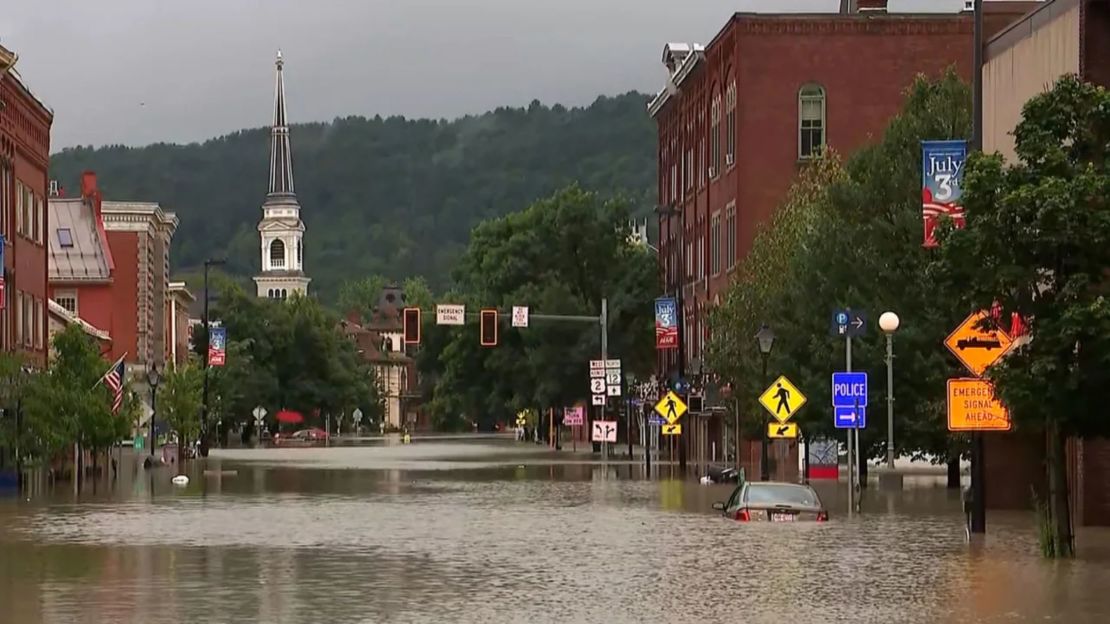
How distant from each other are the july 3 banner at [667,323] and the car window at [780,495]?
38588mm

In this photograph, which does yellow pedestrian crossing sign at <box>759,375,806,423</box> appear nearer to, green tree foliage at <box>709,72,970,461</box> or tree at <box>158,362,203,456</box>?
green tree foliage at <box>709,72,970,461</box>

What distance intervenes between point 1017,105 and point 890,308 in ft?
41.3

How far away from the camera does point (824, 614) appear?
21.4 m

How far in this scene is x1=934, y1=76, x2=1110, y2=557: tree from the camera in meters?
27.2

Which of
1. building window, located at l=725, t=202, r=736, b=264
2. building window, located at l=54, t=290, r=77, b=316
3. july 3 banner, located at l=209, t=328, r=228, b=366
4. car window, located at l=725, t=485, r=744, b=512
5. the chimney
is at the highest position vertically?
the chimney

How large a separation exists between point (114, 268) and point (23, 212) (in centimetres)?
3853

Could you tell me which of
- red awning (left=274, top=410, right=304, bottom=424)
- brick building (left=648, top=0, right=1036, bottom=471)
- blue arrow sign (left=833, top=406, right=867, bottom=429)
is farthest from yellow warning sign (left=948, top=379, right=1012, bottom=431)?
red awning (left=274, top=410, right=304, bottom=424)

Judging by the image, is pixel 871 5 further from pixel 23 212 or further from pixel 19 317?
pixel 19 317

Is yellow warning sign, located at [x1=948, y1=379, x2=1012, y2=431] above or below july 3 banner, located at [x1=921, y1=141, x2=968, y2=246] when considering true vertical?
below

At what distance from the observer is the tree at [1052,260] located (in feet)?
89.2

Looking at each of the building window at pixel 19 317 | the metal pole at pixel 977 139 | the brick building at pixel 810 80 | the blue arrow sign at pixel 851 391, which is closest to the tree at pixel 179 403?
the building window at pixel 19 317

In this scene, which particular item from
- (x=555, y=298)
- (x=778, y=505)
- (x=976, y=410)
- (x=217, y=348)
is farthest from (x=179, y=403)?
(x=976, y=410)

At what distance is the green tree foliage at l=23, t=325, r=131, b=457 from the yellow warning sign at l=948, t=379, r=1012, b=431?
34.5 m

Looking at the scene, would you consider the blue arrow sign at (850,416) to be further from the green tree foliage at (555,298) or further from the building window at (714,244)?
the green tree foliage at (555,298)
